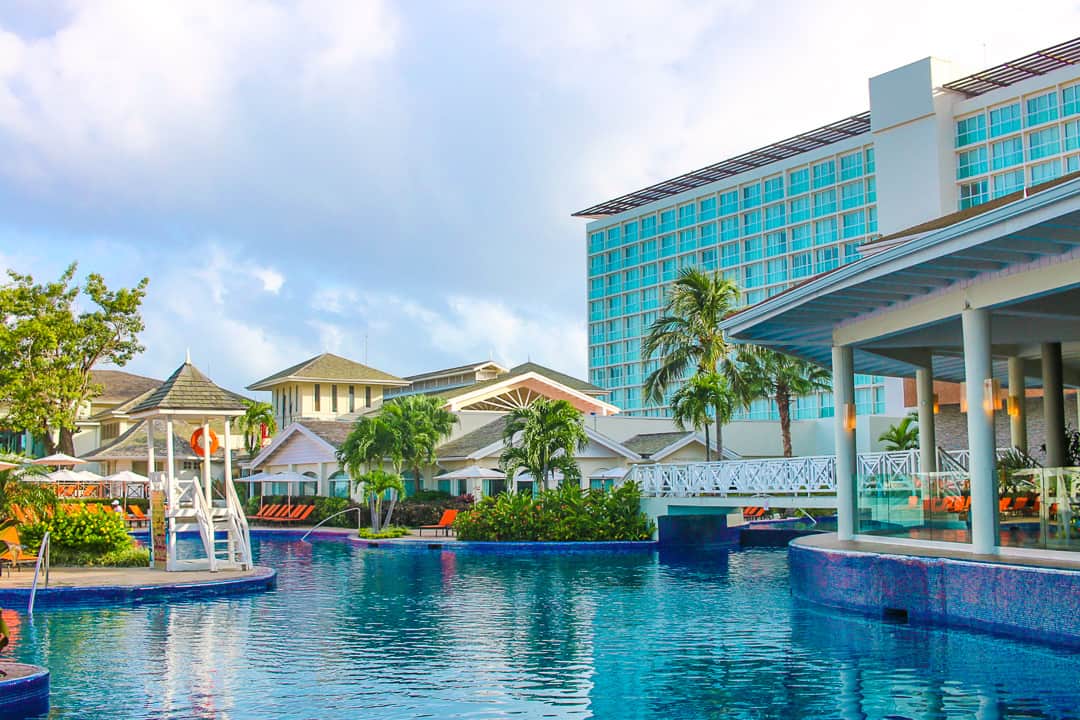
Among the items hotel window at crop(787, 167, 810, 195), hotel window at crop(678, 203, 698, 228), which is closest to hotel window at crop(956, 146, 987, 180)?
hotel window at crop(787, 167, 810, 195)

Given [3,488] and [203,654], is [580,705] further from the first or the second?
[3,488]

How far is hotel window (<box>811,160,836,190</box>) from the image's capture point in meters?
79.9

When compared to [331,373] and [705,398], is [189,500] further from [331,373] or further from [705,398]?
[331,373]

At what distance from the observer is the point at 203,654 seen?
1327 cm

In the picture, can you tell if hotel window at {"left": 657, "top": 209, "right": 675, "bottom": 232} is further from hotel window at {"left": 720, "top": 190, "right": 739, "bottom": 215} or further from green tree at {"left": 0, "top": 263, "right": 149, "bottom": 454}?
green tree at {"left": 0, "top": 263, "right": 149, "bottom": 454}

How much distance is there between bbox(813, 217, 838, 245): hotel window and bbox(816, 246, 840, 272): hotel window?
0.56 m

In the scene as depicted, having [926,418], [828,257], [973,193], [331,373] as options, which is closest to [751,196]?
[828,257]

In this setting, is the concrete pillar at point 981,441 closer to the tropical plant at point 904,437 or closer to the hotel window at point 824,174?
the tropical plant at point 904,437

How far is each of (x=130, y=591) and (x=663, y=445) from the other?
2640 centimetres

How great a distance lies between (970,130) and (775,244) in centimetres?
1910

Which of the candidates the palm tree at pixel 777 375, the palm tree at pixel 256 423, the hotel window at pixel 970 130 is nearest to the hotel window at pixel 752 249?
the hotel window at pixel 970 130

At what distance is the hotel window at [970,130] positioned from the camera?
6844cm

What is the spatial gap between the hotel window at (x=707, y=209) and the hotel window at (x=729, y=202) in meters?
0.83

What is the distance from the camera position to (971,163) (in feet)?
226
